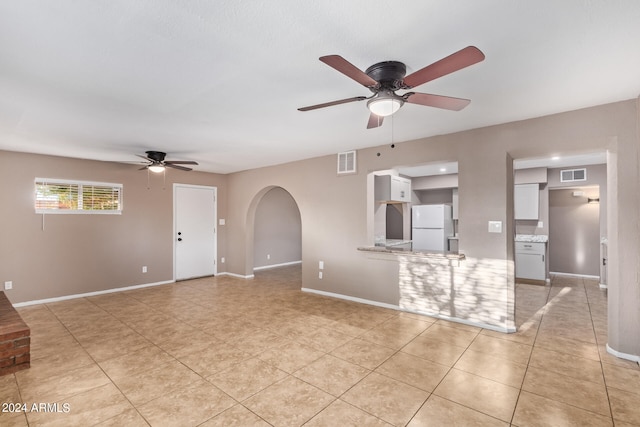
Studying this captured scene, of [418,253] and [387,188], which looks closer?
[418,253]

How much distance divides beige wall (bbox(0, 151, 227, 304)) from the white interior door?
0.52ft

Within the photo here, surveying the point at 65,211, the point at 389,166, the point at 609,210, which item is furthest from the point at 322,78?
the point at 65,211

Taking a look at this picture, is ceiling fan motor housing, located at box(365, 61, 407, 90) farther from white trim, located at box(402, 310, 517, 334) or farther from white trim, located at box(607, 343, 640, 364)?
white trim, located at box(607, 343, 640, 364)

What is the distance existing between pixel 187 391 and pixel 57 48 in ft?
8.62

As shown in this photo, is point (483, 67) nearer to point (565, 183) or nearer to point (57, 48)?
point (57, 48)

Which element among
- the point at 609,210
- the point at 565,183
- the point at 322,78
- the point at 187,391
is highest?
the point at 322,78

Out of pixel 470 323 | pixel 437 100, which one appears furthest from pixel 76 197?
pixel 470 323

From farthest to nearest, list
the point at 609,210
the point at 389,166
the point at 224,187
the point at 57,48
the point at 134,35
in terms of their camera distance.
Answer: the point at 224,187
the point at 389,166
the point at 609,210
the point at 57,48
the point at 134,35

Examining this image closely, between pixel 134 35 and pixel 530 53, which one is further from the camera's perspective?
pixel 530 53

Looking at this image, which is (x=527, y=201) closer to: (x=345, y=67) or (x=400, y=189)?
(x=400, y=189)

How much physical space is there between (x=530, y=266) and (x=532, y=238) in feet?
1.92

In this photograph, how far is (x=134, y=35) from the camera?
1840mm

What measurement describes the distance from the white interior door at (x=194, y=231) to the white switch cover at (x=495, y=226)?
5745 mm

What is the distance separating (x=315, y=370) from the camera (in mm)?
2752
